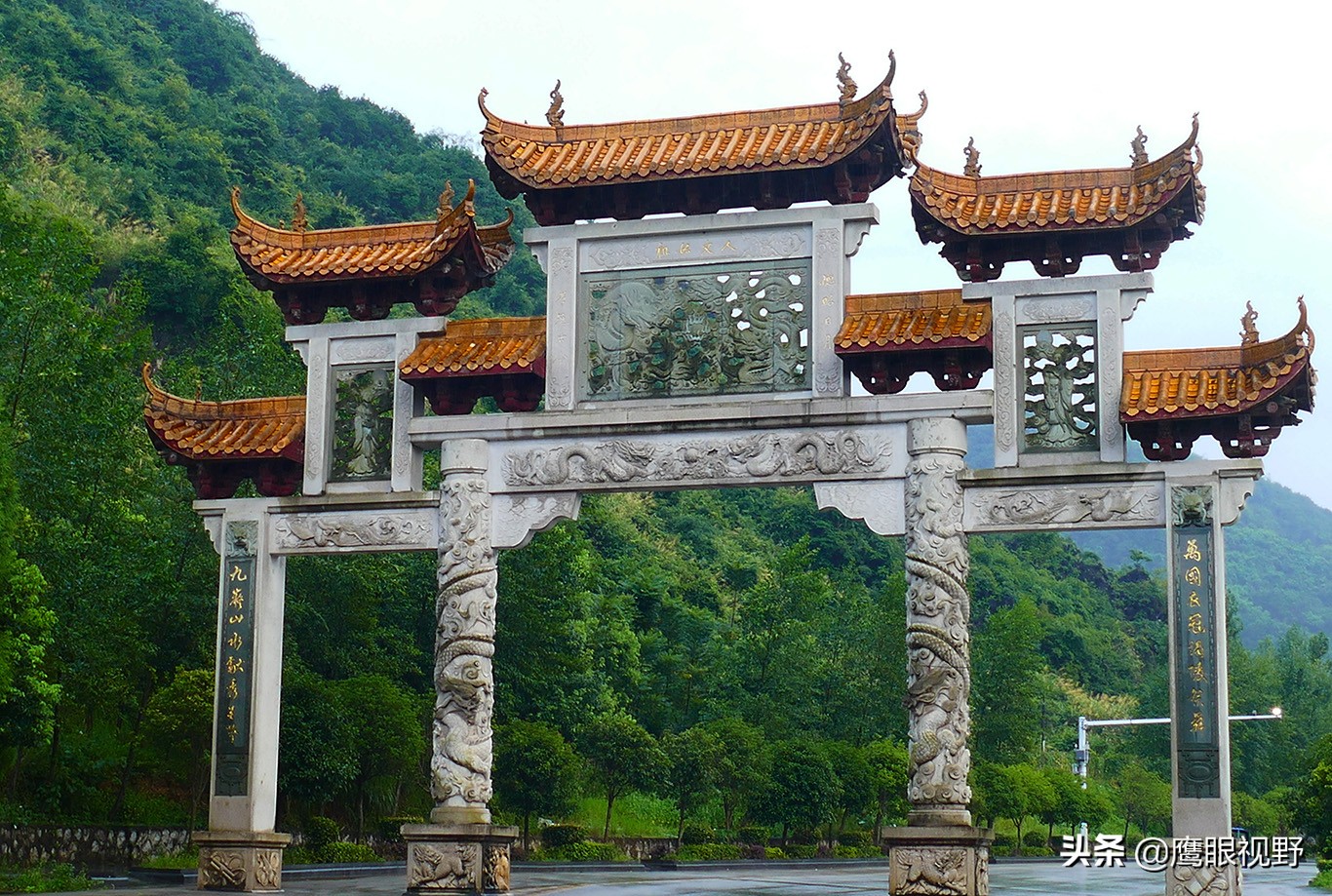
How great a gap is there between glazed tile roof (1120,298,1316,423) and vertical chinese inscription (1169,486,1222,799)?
23.0 inches

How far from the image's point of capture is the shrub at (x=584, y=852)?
1970 centimetres

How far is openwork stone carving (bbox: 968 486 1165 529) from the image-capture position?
1088cm

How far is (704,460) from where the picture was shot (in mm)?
11508

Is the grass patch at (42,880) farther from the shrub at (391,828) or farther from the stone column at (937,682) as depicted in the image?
the stone column at (937,682)

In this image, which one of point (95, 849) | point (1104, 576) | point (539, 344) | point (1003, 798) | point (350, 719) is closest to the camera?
point (539, 344)

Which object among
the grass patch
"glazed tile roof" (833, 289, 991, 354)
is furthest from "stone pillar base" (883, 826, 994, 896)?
the grass patch

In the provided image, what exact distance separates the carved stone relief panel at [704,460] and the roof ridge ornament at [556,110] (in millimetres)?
2565

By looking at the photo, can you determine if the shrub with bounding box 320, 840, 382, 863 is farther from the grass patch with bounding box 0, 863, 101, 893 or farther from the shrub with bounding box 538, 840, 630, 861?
the grass patch with bounding box 0, 863, 101, 893

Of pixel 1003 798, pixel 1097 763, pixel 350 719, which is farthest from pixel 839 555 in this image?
pixel 350 719

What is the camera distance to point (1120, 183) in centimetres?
1134

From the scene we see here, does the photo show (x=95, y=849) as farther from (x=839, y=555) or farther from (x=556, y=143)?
(x=839, y=555)

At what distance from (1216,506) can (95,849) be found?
1051 centimetres

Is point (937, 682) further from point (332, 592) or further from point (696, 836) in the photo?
point (696, 836)

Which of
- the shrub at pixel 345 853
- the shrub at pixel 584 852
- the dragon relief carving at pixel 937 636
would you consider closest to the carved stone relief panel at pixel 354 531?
the dragon relief carving at pixel 937 636
